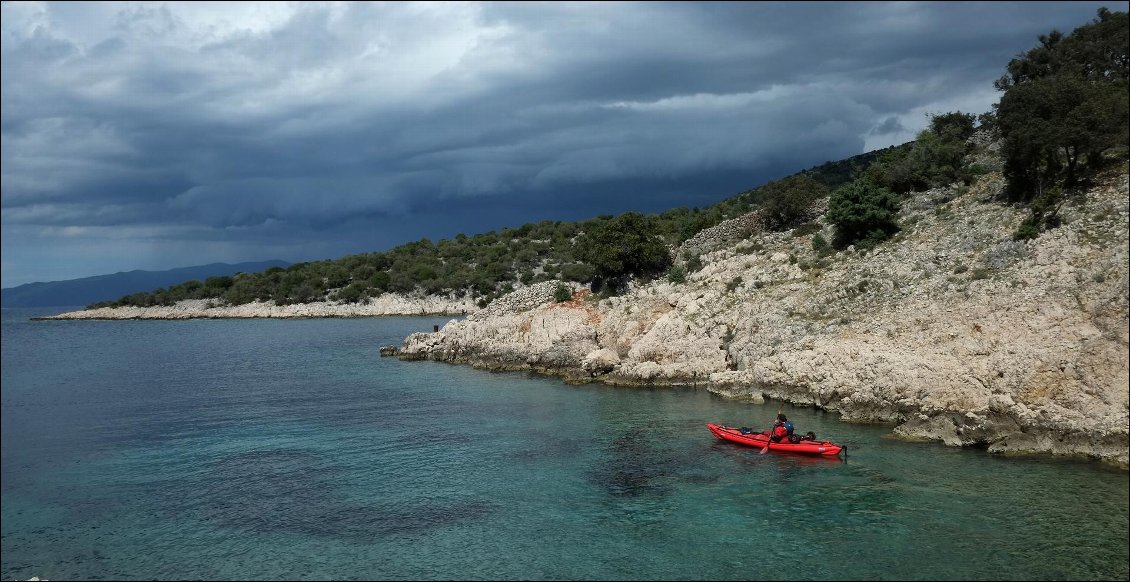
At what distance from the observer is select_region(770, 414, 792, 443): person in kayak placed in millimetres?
32656

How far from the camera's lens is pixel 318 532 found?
963 inches

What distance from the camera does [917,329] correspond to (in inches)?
1485

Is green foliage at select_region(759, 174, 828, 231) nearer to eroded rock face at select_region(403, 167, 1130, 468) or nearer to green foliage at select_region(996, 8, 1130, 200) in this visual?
eroded rock face at select_region(403, 167, 1130, 468)

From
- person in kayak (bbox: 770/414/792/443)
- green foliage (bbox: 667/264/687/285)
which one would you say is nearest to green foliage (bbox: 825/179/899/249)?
green foliage (bbox: 667/264/687/285)

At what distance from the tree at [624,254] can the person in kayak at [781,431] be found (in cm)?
3009

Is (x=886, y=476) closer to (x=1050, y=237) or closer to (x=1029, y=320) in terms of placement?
(x=1029, y=320)

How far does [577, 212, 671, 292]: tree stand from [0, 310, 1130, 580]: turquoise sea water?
57.4 feet

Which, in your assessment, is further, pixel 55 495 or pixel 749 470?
pixel 749 470

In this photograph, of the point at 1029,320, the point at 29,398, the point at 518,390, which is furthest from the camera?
the point at 518,390

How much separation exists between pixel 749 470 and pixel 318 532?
17.9m

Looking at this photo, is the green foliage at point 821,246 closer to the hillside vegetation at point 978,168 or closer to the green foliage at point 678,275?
the hillside vegetation at point 978,168

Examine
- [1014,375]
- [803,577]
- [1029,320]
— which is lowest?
[803,577]

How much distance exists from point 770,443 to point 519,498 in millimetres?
12707

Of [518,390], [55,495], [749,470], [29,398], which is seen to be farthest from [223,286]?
[749,470]
